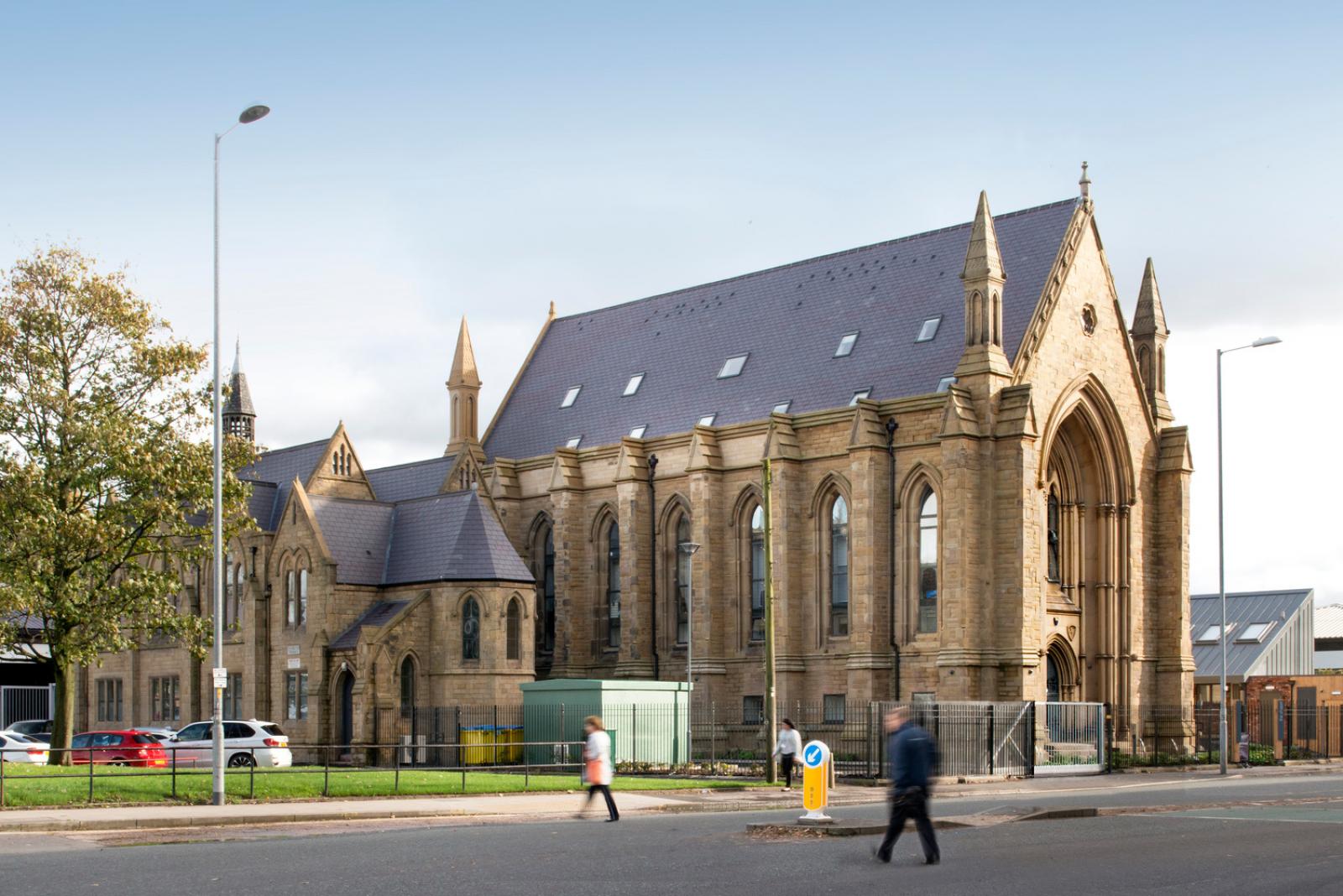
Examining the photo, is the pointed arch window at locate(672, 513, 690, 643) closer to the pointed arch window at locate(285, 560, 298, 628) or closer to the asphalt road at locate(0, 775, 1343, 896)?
the pointed arch window at locate(285, 560, 298, 628)

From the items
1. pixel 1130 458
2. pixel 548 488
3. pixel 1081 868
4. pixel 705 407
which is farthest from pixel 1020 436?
pixel 1081 868

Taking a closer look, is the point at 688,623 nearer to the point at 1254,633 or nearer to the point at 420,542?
the point at 420,542

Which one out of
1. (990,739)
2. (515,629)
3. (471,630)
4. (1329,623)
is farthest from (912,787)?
(1329,623)

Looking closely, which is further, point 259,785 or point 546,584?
point 546,584

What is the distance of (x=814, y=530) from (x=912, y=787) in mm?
32070

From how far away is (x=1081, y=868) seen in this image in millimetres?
17109

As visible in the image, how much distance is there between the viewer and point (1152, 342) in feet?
173

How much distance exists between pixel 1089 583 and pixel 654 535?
14.2 metres

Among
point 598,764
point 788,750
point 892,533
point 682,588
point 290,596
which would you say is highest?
point 892,533

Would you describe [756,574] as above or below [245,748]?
above

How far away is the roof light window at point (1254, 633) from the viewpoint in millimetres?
66438

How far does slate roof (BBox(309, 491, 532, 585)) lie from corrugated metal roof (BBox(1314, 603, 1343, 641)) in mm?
50508

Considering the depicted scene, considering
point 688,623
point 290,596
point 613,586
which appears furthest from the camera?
point 613,586

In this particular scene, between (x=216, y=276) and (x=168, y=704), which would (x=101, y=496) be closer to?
(x=216, y=276)
